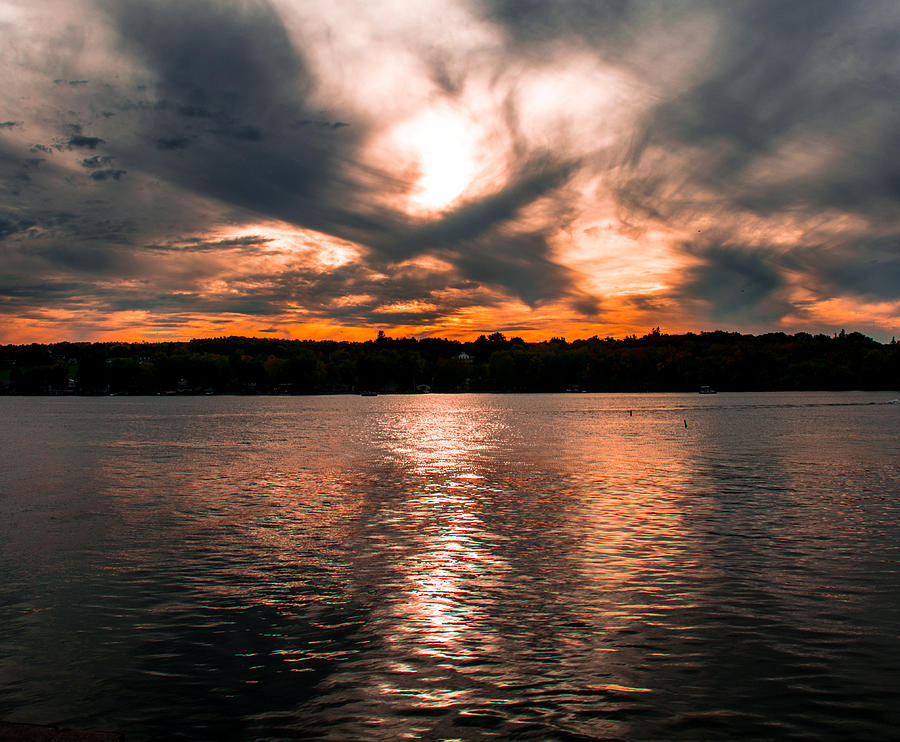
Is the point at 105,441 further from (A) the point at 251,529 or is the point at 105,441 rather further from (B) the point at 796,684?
(B) the point at 796,684

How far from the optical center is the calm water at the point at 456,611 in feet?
40.1

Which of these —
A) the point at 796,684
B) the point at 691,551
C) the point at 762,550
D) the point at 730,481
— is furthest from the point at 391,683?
the point at 730,481

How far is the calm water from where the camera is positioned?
1222 centimetres

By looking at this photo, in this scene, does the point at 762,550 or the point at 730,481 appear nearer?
the point at 762,550

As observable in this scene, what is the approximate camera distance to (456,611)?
59.0 ft

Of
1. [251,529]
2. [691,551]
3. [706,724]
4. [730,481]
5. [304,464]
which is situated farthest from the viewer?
[304,464]

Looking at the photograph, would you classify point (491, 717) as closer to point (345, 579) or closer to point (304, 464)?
point (345, 579)

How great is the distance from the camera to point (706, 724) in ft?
38.2

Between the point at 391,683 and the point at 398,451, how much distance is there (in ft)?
184

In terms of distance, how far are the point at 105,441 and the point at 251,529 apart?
64.5 metres

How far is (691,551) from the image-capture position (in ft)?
80.3

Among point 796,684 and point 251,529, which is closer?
point 796,684

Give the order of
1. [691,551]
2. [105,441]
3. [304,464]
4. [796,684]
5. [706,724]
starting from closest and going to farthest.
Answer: [706,724] → [796,684] → [691,551] → [304,464] → [105,441]

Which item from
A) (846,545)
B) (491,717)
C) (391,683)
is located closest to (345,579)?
(391,683)
